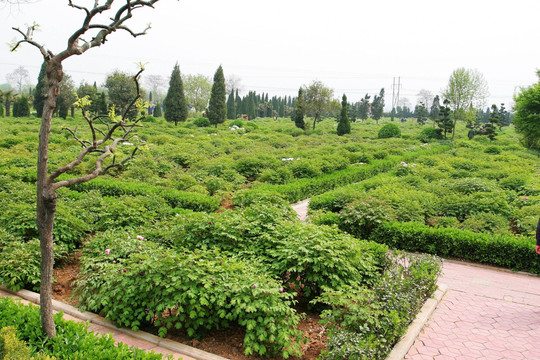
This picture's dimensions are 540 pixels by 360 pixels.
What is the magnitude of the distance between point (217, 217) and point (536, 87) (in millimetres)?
31245

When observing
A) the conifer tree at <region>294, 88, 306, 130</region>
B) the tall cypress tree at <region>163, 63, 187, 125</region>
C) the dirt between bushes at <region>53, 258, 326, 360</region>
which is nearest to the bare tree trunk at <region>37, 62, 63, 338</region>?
the dirt between bushes at <region>53, 258, 326, 360</region>

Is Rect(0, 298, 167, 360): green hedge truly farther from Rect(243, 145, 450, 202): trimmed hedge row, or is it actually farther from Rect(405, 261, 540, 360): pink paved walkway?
Rect(243, 145, 450, 202): trimmed hedge row

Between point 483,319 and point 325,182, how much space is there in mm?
7961

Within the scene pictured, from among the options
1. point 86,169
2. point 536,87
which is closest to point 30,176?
point 86,169

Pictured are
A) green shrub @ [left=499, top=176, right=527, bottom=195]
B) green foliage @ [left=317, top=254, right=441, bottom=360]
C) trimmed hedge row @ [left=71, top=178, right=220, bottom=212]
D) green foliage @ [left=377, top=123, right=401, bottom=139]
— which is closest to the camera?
green foliage @ [left=317, top=254, right=441, bottom=360]

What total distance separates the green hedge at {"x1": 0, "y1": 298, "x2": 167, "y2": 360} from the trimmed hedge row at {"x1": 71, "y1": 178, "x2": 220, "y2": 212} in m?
4.89

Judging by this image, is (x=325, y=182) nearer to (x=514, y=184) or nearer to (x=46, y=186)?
(x=514, y=184)

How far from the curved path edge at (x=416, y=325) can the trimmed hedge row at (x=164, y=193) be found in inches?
195

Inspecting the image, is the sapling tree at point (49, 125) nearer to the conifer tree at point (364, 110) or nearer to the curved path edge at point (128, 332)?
the curved path edge at point (128, 332)

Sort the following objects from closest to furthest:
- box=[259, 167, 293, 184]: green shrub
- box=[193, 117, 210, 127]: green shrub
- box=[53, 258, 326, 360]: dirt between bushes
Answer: box=[53, 258, 326, 360]: dirt between bushes → box=[259, 167, 293, 184]: green shrub → box=[193, 117, 210, 127]: green shrub

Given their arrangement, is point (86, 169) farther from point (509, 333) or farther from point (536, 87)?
point (536, 87)

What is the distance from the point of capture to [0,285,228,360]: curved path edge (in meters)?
3.53

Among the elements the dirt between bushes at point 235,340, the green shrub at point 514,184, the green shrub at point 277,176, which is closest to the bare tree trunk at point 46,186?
the dirt between bushes at point 235,340

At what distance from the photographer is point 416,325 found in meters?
4.28
